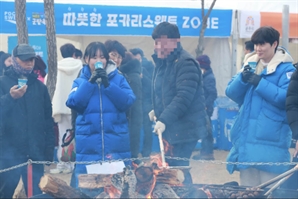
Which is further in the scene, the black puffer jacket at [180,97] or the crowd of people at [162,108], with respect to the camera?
the black puffer jacket at [180,97]

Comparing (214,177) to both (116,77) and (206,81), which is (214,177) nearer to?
(206,81)

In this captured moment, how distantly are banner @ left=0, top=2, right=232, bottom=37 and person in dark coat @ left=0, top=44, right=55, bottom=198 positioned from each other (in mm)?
4439

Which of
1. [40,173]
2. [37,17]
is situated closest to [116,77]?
[40,173]

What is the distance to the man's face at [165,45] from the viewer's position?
13.8 ft

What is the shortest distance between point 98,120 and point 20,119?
2.50 ft

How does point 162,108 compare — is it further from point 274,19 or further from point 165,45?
point 274,19

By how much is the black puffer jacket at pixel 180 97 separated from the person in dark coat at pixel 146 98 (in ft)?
9.37

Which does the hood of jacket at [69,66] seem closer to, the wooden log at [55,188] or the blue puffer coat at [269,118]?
the blue puffer coat at [269,118]

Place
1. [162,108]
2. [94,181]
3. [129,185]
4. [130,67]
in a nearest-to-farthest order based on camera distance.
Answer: [129,185]
[94,181]
[162,108]
[130,67]

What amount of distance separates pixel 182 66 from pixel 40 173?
1.78 meters

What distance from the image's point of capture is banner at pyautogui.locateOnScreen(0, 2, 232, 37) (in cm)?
842

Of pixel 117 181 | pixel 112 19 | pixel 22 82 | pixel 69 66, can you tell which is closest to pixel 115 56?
pixel 69 66

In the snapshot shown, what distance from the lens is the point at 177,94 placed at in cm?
415

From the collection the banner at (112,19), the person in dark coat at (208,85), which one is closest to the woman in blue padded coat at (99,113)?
the person in dark coat at (208,85)
